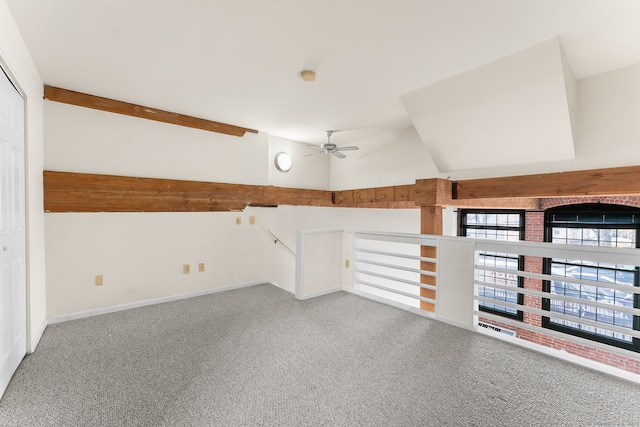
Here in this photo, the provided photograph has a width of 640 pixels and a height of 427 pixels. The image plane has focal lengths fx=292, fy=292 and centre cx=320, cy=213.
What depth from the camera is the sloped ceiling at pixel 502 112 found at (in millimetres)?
2514

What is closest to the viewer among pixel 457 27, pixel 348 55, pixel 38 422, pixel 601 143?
pixel 38 422

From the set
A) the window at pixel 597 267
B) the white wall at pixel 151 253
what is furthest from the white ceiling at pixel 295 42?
the window at pixel 597 267

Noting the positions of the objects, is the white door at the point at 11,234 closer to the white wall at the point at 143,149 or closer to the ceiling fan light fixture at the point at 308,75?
the white wall at the point at 143,149

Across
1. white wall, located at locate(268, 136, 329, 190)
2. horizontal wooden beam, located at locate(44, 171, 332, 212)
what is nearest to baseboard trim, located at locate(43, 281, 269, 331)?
horizontal wooden beam, located at locate(44, 171, 332, 212)

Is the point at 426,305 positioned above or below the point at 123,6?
below

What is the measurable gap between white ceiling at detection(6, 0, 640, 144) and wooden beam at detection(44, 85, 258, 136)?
118 mm

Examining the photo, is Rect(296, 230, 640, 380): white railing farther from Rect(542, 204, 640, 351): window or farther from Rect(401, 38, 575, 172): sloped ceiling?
Rect(401, 38, 575, 172): sloped ceiling

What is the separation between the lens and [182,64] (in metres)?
2.58

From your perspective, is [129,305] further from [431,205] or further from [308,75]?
[431,205]

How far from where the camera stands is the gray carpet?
1667 mm

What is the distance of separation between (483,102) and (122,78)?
358cm

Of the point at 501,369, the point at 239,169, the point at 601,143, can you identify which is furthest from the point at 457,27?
the point at 239,169

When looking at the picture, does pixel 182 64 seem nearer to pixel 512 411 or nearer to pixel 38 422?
pixel 38 422

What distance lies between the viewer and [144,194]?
361cm
